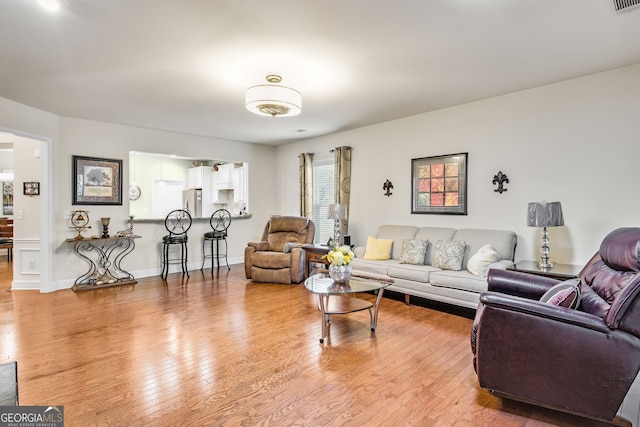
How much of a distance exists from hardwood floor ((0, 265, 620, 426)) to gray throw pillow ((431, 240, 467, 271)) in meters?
0.56

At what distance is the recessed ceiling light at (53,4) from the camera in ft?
6.92

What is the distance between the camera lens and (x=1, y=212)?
8039 mm

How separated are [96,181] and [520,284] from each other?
584 cm

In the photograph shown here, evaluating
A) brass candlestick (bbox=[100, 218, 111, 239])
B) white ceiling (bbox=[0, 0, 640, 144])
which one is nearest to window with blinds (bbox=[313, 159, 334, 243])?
white ceiling (bbox=[0, 0, 640, 144])

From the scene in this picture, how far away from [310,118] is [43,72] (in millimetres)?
3131

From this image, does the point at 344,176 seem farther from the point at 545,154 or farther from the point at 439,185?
the point at 545,154

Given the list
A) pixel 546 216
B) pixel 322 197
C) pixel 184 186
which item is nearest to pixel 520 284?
pixel 546 216

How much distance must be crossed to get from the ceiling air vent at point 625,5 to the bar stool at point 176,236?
575 cm

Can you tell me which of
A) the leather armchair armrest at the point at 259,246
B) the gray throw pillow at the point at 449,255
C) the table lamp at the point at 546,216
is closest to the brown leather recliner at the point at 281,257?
the leather armchair armrest at the point at 259,246

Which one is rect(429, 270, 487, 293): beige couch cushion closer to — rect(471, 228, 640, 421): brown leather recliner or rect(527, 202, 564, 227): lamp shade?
rect(527, 202, 564, 227): lamp shade

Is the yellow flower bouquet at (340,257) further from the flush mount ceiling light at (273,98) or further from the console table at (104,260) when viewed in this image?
the console table at (104,260)

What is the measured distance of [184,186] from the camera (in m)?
8.07

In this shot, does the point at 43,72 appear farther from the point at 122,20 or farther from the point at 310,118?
the point at 310,118

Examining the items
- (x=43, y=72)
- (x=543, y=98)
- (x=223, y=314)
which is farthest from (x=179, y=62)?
(x=543, y=98)
